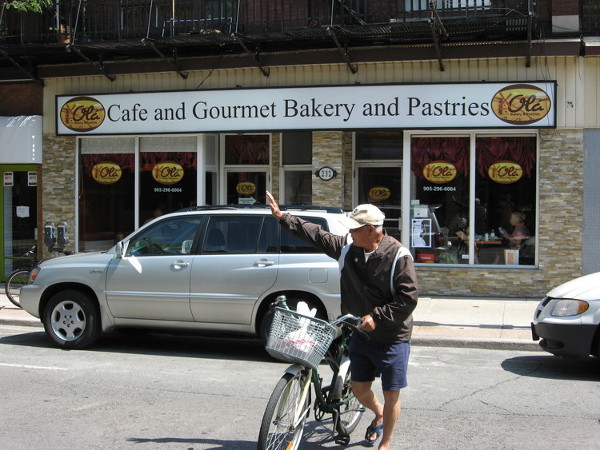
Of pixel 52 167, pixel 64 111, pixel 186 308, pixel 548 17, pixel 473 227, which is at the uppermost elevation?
pixel 548 17

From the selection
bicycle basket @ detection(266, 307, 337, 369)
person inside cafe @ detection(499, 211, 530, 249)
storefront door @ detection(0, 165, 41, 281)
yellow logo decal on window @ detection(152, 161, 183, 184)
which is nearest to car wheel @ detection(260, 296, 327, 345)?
bicycle basket @ detection(266, 307, 337, 369)

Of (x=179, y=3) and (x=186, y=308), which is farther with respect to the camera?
(x=179, y=3)

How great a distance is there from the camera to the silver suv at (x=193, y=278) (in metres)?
8.09

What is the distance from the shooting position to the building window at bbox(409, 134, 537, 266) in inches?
509

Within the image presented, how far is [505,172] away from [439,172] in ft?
3.92

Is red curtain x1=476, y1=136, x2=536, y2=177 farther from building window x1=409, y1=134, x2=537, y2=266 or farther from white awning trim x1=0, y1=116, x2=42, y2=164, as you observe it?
white awning trim x1=0, y1=116, x2=42, y2=164

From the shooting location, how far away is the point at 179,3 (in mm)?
14039

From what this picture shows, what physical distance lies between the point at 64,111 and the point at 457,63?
8.08 metres

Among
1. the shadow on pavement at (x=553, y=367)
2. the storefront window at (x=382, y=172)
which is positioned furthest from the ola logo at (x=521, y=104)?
the shadow on pavement at (x=553, y=367)

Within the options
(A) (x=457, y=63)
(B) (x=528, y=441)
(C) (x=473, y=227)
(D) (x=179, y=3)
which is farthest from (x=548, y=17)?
(B) (x=528, y=441)

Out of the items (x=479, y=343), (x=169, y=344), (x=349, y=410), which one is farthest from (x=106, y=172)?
(x=349, y=410)

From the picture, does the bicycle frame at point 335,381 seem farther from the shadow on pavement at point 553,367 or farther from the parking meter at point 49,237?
the parking meter at point 49,237

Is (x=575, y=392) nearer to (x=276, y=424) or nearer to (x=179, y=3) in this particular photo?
(x=276, y=424)

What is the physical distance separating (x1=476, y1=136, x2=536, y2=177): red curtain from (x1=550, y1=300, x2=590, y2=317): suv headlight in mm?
5774
